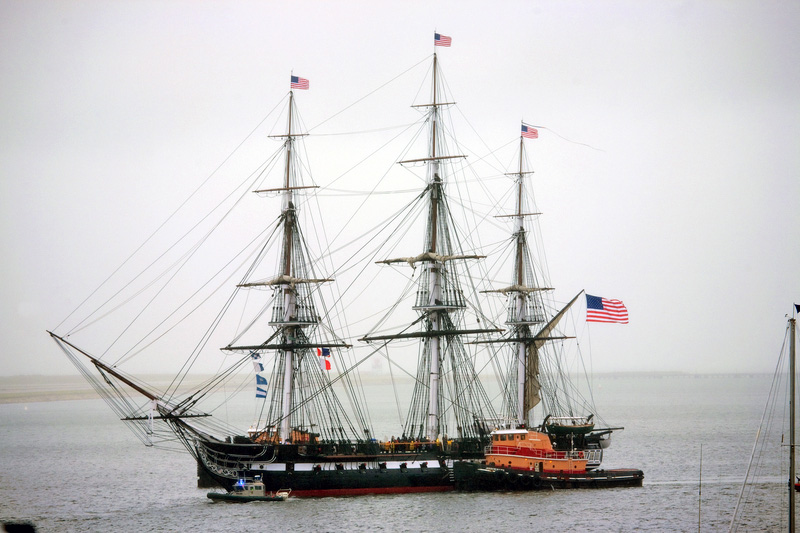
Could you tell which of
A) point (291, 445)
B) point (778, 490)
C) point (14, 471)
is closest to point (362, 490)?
point (291, 445)

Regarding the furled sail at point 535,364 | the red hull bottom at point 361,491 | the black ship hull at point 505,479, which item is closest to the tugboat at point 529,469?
the black ship hull at point 505,479

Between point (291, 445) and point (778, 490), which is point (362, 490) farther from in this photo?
point (778, 490)

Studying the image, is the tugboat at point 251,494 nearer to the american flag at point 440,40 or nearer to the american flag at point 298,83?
the american flag at point 298,83

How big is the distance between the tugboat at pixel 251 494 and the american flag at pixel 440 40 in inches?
1474

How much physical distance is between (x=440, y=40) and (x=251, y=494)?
39.0 m

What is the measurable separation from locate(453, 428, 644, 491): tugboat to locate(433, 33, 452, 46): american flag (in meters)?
31.8

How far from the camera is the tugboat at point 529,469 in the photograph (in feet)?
232

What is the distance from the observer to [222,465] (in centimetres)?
6825

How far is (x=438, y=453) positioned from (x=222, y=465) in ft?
53.3

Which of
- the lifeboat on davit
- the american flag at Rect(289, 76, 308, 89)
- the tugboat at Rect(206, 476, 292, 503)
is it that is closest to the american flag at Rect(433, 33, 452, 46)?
the american flag at Rect(289, 76, 308, 89)

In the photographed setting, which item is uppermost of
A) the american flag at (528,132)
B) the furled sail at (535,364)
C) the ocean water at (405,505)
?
the american flag at (528,132)

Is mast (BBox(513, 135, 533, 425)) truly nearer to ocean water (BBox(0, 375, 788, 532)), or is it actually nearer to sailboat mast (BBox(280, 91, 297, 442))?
ocean water (BBox(0, 375, 788, 532))

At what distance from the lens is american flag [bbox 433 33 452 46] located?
77438 mm

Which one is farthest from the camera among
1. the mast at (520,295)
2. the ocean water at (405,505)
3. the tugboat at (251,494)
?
the mast at (520,295)
